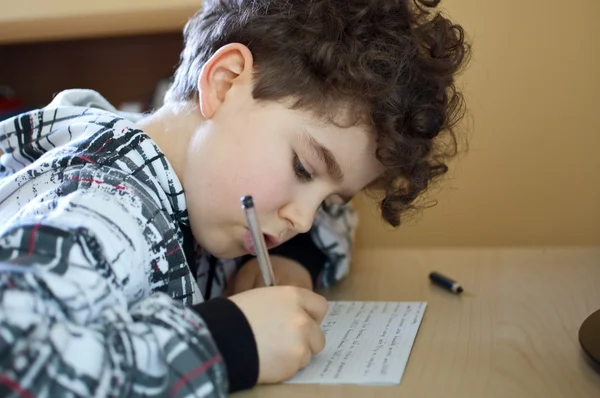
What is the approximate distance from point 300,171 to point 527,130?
2.07ft

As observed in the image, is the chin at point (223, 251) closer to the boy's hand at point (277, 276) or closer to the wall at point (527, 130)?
the boy's hand at point (277, 276)

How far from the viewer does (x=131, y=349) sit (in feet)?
1.65

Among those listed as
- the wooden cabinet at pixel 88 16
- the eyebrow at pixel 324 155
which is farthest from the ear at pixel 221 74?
the wooden cabinet at pixel 88 16

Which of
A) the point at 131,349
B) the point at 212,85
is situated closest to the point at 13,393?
the point at 131,349

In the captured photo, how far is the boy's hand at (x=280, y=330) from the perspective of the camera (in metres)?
0.57

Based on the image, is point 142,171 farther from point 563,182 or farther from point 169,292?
point 563,182

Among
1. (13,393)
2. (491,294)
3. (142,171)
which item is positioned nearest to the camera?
(13,393)

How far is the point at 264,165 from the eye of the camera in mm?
699

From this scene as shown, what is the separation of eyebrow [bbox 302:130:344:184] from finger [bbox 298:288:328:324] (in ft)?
0.44

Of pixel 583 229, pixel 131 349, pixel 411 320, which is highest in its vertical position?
pixel 131 349

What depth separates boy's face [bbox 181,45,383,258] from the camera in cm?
70

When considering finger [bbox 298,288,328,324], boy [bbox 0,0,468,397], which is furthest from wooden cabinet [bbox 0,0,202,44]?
finger [bbox 298,288,328,324]

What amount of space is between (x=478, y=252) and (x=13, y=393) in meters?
0.71

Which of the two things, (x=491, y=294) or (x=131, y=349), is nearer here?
(x=131, y=349)
